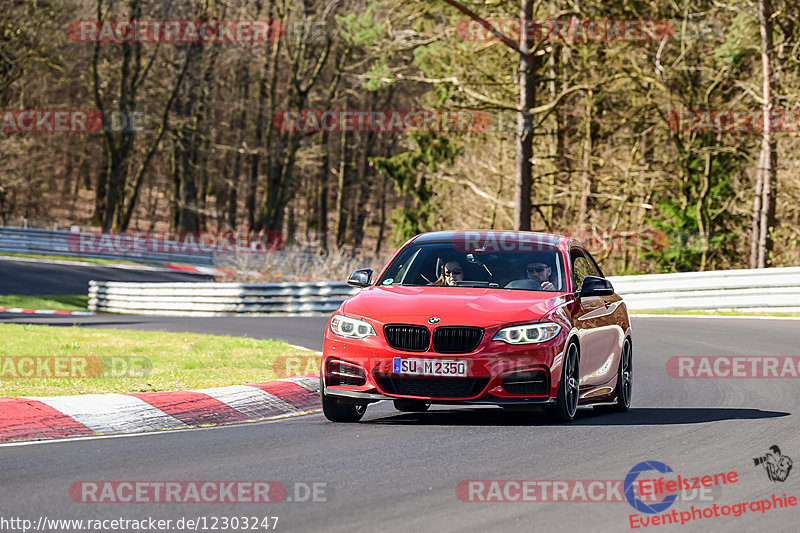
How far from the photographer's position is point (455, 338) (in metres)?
9.17

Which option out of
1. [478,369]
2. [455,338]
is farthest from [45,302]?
[478,369]

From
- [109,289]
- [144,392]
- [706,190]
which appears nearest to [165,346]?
[144,392]

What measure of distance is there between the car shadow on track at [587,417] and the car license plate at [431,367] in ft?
2.36

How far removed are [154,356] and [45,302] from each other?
67.9 feet

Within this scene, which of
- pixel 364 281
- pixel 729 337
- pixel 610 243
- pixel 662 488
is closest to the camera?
pixel 662 488

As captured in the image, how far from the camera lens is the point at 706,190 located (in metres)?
39.4

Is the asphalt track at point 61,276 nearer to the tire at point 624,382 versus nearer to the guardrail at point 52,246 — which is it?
the guardrail at point 52,246

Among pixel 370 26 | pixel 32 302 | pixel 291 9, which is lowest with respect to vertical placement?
pixel 32 302

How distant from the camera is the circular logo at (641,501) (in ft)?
20.6

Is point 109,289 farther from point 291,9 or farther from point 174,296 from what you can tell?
point 291,9

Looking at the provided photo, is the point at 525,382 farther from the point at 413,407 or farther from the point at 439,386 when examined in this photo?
the point at 413,407

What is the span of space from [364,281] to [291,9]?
47.8 m

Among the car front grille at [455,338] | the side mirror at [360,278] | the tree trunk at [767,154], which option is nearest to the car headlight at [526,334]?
the car front grille at [455,338]

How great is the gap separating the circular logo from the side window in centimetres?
310
